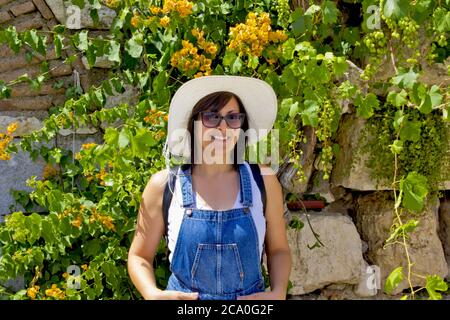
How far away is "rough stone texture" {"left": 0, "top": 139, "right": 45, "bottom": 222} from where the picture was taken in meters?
3.34

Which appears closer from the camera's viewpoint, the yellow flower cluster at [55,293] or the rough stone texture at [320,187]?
the yellow flower cluster at [55,293]

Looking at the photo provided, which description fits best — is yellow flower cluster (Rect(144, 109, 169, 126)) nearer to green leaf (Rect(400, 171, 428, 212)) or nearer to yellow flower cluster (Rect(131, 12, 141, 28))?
yellow flower cluster (Rect(131, 12, 141, 28))

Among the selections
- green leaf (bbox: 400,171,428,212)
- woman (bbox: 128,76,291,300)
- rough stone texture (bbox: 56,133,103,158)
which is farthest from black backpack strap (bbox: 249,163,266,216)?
rough stone texture (bbox: 56,133,103,158)

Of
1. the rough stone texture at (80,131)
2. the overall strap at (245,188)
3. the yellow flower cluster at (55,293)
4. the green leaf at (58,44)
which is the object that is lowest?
the yellow flower cluster at (55,293)

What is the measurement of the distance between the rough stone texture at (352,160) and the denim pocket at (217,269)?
1450 millimetres

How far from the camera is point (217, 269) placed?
2.12 meters

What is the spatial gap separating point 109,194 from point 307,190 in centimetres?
110

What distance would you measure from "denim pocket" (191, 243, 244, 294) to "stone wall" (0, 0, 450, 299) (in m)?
1.19

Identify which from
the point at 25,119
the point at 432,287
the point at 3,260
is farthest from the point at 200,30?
the point at 432,287

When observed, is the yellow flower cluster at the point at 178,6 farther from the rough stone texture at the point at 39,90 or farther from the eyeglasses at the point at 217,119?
the rough stone texture at the point at 39,90

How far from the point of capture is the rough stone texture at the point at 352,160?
3.44 m

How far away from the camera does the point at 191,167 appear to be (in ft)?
7.44

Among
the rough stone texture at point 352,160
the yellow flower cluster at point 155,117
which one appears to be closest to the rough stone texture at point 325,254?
the rough stone texture at point 352,160
